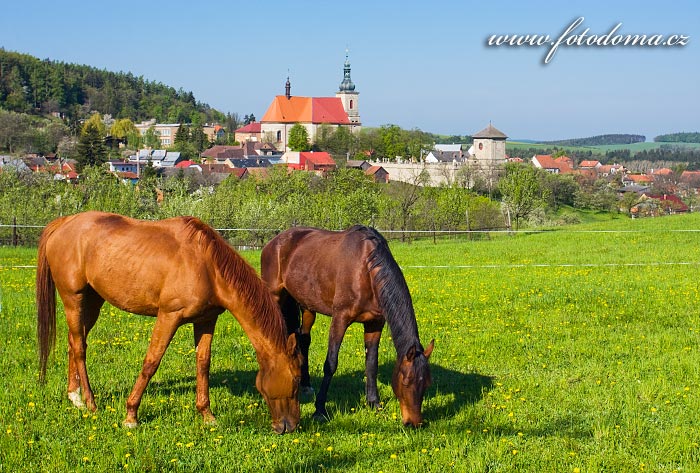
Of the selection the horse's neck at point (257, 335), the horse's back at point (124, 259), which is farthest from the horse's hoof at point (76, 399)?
the horse's neck at point (257, 335)

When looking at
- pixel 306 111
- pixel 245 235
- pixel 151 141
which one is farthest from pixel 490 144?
pixel 245 235

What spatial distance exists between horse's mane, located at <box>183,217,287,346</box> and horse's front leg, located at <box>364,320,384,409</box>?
1.39 meters

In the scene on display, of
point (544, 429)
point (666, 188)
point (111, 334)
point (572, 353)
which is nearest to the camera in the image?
point (544, 429)

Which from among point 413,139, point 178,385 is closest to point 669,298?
point 178,385

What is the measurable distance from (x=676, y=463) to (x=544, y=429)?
1265 mm

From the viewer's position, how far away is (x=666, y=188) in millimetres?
115812

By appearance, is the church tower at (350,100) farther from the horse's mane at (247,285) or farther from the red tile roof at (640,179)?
the horse's mane at (247,285)

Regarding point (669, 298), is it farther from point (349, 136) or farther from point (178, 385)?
point (349, 136)

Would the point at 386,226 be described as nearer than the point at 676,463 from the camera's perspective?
No

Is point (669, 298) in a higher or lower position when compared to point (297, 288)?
lower

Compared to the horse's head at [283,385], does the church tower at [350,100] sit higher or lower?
higher

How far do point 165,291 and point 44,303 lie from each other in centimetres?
177

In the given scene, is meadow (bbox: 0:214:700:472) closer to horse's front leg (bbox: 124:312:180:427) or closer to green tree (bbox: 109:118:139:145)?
horse's front leg (bbox: 124:312:180:427)

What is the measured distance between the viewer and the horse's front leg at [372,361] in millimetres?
8062
